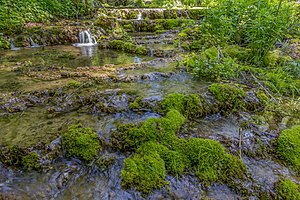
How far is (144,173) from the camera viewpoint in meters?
2.32

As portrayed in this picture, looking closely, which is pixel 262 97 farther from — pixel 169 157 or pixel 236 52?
pixel 236 52

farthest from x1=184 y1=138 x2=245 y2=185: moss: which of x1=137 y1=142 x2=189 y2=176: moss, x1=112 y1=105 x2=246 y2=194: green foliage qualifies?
x1=137 y1=142 x2=189 y2=176: moss

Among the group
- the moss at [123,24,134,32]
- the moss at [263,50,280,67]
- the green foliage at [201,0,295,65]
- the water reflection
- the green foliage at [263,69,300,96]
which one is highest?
the green foliage at [201,0,295,65]

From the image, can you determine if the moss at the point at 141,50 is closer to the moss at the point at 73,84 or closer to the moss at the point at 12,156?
the moss at the point at 73,84

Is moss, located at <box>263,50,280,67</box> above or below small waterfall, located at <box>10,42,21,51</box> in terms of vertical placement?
above

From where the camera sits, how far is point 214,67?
470cm

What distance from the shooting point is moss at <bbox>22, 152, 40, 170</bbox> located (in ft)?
7.94

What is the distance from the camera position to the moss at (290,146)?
2.66 m

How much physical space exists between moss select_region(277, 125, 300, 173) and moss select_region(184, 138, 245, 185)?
0.64 metres

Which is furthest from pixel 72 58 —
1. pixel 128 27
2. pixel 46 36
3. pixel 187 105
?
pixel 128 27

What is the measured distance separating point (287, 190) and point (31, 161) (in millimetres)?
2766

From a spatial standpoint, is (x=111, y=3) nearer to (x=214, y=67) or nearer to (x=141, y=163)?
(x=214, y=67)

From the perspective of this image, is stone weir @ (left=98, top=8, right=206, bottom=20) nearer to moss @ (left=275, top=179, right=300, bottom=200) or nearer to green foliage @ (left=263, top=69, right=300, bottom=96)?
green foliage @ (left=263, top=69, right=300, bottom=96)

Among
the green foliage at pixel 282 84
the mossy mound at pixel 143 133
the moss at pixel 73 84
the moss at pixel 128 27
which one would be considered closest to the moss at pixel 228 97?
the green foliage at pixel 282 84
